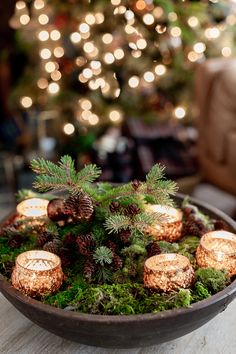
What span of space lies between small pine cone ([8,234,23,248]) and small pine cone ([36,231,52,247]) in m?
0.05

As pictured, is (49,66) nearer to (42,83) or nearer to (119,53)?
(42,83)

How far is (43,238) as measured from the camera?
0.96 metres

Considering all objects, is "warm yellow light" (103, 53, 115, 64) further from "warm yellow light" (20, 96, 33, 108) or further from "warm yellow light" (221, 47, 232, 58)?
"warm yellow light" (221, 47, 232, 58)

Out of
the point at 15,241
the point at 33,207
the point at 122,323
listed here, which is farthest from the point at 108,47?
→ the point at 122,323

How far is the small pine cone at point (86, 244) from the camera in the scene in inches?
34.8

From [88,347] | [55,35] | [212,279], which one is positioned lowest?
[88,347]

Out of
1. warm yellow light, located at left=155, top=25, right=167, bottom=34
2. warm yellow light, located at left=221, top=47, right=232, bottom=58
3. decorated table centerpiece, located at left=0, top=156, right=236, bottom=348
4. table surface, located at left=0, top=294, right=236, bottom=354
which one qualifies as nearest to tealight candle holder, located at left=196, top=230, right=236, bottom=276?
decorated table centerpiece, located at left=0, top=156, right=236, bottom=348

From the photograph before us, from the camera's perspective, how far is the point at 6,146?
2344 mm

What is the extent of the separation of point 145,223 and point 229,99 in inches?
46.0

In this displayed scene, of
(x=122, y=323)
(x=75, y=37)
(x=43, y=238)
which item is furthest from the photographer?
(x=75, y=37)

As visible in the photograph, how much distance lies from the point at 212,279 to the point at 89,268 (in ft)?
0.72

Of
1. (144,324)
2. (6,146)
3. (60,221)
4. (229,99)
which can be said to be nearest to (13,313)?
(60,221)

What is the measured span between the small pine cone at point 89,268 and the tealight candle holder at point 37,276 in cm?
5

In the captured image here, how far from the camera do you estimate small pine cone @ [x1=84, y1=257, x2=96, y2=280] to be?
865 mm
